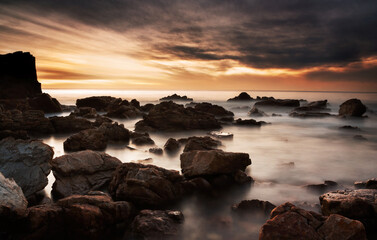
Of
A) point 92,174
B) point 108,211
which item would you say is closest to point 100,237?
point 108,211

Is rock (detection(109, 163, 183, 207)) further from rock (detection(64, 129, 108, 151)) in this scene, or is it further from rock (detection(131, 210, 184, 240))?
rock (detection(64, 129, 108, 151))

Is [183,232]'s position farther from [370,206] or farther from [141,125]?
[141,125]

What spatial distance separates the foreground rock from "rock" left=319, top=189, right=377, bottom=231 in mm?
974

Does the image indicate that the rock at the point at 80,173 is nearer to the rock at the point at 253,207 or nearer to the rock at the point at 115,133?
the rock at the point at 253,207

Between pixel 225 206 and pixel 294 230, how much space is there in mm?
2621

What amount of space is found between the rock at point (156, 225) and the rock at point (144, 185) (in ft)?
2.13

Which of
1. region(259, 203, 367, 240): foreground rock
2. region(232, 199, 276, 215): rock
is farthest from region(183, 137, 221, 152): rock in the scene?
region(259, 203, 367, 240): foreground rock

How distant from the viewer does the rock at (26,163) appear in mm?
5906

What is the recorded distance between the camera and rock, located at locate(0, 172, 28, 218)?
12.9 feet

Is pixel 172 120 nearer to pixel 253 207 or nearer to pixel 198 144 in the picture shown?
pixel 198 144

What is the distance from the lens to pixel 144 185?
19.1 ft

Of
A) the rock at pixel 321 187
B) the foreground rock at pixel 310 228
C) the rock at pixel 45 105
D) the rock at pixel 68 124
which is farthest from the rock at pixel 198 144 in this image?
the rock at pixel 45 105

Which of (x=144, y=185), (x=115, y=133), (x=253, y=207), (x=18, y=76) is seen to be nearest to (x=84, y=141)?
(x=115, y=133)

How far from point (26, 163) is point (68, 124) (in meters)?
12.3
